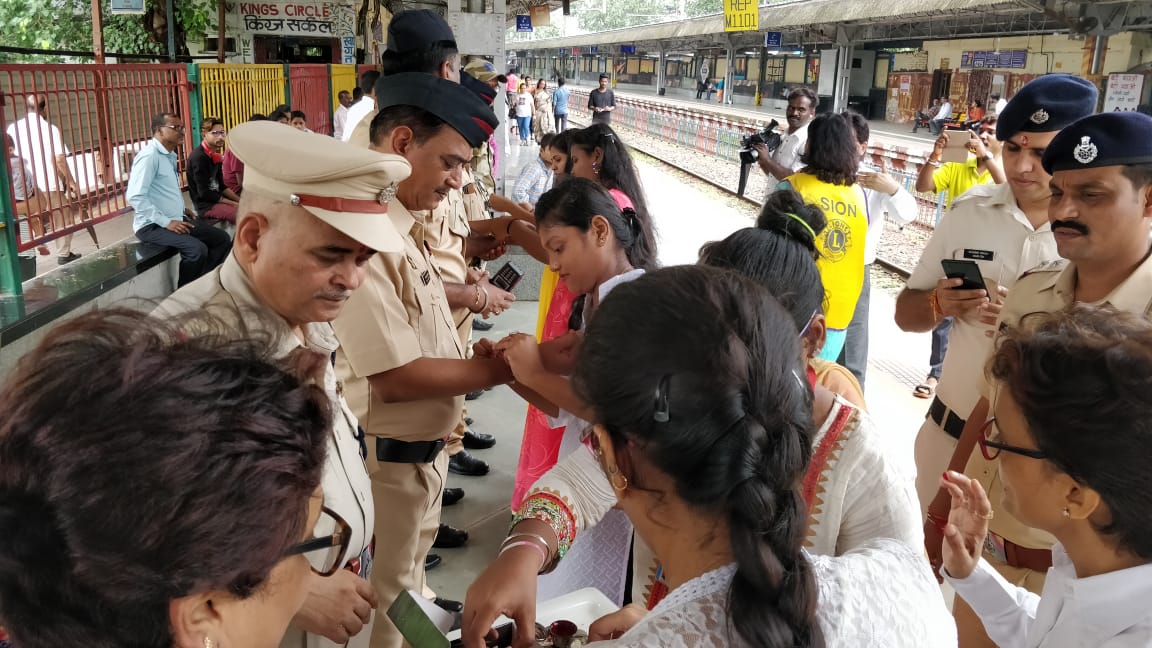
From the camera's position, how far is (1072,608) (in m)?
1.25

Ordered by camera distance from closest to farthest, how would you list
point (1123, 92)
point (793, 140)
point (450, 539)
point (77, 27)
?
point (450, 539), point (793, 140), point (1123, 92), point (77, 27)

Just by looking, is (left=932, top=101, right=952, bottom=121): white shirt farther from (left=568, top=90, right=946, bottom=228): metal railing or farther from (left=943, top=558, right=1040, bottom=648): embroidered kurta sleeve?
(left=943, top=558, right=1040, bottom=648): embroidered kurta sleeve

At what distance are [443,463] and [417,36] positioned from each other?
1439 mm

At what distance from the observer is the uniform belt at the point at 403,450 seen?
213 cm

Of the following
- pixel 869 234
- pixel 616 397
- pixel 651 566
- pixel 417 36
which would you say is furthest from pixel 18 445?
pixel 869 234

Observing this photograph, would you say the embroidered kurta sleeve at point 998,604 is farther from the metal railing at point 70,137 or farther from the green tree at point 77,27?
the green tree at point 77,27

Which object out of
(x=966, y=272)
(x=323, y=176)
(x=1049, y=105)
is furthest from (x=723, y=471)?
(x=1049, y=105)

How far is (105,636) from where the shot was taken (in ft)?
2.55

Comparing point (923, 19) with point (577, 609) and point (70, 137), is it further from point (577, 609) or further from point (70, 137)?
point (577, 609)

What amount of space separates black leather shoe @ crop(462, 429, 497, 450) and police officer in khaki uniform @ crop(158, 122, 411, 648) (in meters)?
2.64

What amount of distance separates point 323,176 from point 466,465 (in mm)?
2689

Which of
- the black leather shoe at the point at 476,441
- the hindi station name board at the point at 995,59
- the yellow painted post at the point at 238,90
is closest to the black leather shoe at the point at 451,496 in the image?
the black leather shoe at the point at 476,441

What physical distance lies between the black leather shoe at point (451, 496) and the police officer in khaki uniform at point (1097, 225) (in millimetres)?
2302

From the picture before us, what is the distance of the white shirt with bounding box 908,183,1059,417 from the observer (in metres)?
2.45
